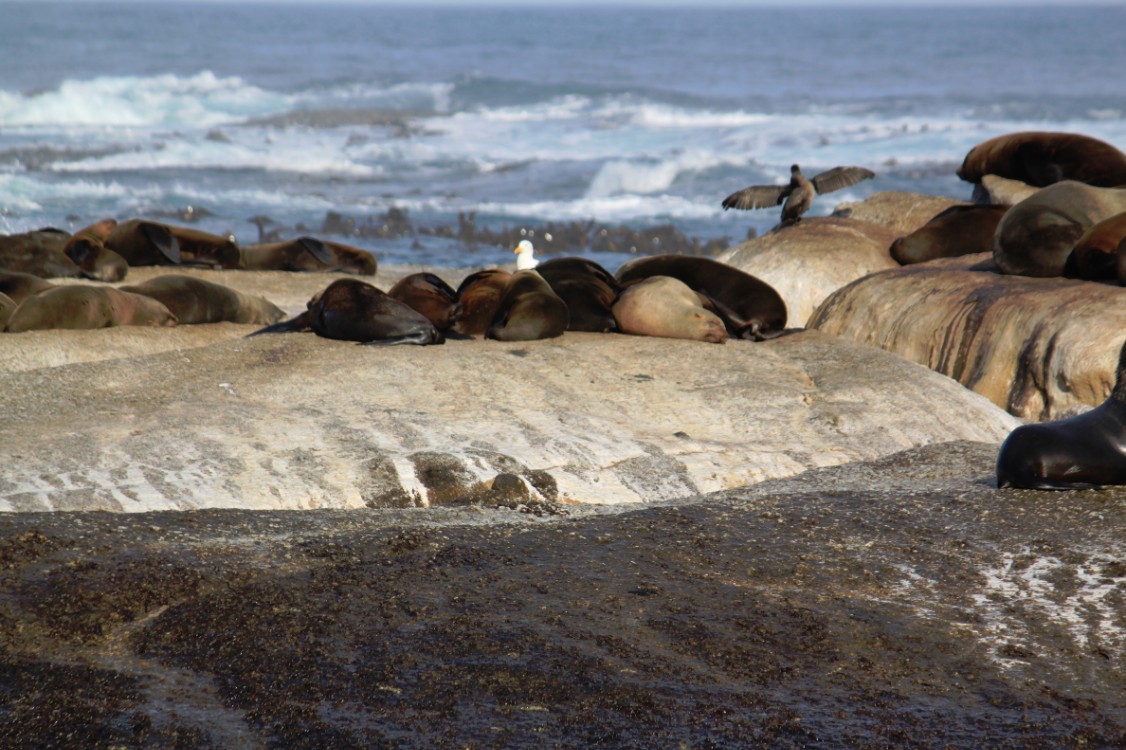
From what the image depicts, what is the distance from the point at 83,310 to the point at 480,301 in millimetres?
2636

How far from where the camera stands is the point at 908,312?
27.5 feet

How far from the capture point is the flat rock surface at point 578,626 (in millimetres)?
2838

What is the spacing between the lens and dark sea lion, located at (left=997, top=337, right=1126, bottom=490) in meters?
4.75

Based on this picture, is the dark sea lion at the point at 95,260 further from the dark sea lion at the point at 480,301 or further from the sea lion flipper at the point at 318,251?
the dark sea lion at the point at 480,301

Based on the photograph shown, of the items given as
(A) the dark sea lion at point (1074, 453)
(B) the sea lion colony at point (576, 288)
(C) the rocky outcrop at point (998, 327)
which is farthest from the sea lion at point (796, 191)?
(A) the dark sea lion at point (1074, 453)

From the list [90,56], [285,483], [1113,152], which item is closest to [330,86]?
[90,56]

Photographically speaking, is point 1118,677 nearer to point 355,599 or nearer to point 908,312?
point 355,599

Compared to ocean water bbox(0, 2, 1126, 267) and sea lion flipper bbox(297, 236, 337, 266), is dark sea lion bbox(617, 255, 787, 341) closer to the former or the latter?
sea lion flipper bbox(297, 236, 337, 266)

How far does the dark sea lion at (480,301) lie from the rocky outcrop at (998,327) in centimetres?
267

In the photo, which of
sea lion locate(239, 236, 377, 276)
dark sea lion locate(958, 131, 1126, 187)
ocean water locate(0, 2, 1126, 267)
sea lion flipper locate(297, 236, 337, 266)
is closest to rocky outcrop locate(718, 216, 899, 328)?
dark sea lion locate(958, 131, 1126, 187)

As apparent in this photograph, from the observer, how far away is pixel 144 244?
1086 cm

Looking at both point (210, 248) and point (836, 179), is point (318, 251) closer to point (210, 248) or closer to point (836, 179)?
point (210, 248)

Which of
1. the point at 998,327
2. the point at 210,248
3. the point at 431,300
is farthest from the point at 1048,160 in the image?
the point at 210,248

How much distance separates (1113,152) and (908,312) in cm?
288
